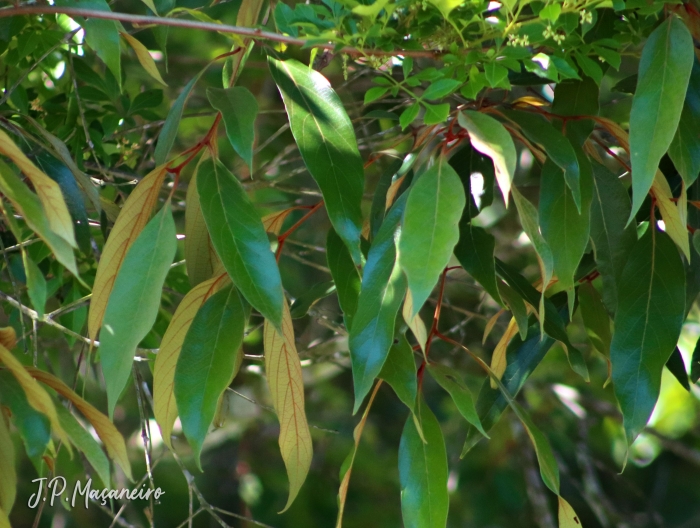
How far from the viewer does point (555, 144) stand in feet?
1.90

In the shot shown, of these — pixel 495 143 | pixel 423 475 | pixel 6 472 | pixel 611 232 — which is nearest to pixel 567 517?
pixel 423 475

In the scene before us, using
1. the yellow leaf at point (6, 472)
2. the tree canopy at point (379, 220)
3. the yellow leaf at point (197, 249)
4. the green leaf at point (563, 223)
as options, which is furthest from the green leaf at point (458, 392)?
the yellow leaf at point (6, 472)

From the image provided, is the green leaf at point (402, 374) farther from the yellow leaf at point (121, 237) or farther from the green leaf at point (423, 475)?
the yellow leaf at point (121, 237)

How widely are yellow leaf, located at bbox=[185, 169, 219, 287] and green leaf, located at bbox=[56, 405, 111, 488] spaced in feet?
0.56

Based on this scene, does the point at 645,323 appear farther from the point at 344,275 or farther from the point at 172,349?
the point at 172,349

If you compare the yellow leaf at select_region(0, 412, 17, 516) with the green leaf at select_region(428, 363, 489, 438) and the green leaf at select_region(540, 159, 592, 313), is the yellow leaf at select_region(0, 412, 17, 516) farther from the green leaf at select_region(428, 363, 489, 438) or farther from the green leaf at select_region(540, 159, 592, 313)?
the green leaf at select_region(540, 159, 592, 313)

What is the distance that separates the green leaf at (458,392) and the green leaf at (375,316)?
9 cm

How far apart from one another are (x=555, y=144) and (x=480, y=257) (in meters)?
0.11

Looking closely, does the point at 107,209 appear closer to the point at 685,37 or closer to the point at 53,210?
the point at 53,210

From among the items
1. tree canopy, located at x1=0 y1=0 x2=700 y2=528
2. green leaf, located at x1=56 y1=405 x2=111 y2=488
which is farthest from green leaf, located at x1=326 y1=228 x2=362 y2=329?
green leaf, located at x1=56 y1=405 x2=111 y2=488

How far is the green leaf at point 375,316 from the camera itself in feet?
1.73

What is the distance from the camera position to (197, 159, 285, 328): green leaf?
0.53m

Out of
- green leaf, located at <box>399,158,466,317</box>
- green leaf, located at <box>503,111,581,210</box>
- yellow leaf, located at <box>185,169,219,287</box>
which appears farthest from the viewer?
yellow leaf, located at <box>185,169,219,287</box>

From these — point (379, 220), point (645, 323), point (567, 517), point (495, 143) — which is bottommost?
point (567, 517)
